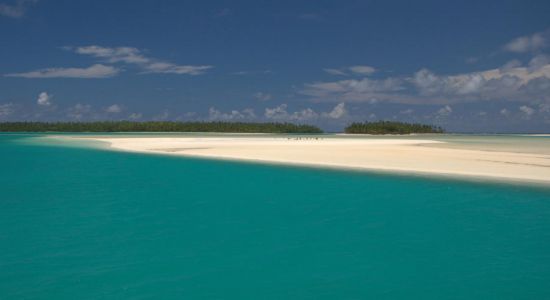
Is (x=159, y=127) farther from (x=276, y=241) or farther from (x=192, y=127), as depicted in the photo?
(x=276, y=241)

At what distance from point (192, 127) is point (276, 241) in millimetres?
137934

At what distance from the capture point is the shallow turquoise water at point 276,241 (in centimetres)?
724

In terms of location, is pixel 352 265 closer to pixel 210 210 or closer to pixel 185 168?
pixel 210 210

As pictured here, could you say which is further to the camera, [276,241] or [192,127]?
[192,127]

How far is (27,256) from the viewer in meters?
8.63

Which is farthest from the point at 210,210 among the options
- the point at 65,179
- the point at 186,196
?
the point at 65,179

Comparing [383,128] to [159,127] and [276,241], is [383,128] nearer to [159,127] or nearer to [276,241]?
[159,127]

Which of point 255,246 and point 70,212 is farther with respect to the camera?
point 70,212

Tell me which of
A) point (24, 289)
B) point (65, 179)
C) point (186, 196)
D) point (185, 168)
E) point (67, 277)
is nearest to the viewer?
point (24, 289)

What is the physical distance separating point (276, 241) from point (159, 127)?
139 meters

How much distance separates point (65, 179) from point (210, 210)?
10340 mm

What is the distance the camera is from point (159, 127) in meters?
144

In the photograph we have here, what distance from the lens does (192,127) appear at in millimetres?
145000

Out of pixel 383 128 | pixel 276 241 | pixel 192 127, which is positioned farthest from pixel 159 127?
pixel 276 241
